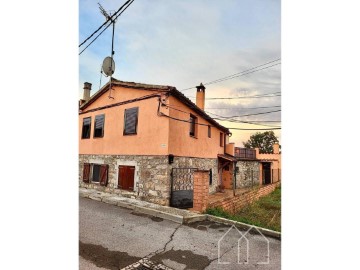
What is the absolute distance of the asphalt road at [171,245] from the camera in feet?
10.2

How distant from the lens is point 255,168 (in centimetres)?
1662

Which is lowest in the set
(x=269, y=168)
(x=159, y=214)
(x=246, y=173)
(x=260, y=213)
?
(x=260, y=213)

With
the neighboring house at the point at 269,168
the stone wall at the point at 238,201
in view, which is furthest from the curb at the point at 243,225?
the neighboring house at the point at 269,168

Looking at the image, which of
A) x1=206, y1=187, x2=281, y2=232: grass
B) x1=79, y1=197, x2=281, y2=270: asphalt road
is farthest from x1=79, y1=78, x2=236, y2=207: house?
x1=79, y1=197, x2=281, y2=270: asphalt road

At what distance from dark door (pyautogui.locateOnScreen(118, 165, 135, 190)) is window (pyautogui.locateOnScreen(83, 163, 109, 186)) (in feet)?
2.96

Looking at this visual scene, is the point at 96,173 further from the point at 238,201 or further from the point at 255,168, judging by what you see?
the point at 255,168

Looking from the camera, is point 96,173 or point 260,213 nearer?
point 260,213

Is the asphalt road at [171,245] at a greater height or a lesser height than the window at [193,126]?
lesser

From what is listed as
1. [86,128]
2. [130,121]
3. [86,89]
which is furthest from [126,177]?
[86,89]

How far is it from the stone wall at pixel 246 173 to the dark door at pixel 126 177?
8.34 metres

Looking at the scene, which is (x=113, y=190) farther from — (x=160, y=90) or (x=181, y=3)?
(x=181, y=3)

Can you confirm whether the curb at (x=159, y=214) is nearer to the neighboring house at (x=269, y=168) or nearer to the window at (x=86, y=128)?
the window at (x=86, y=128)

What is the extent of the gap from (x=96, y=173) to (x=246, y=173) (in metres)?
9.99
